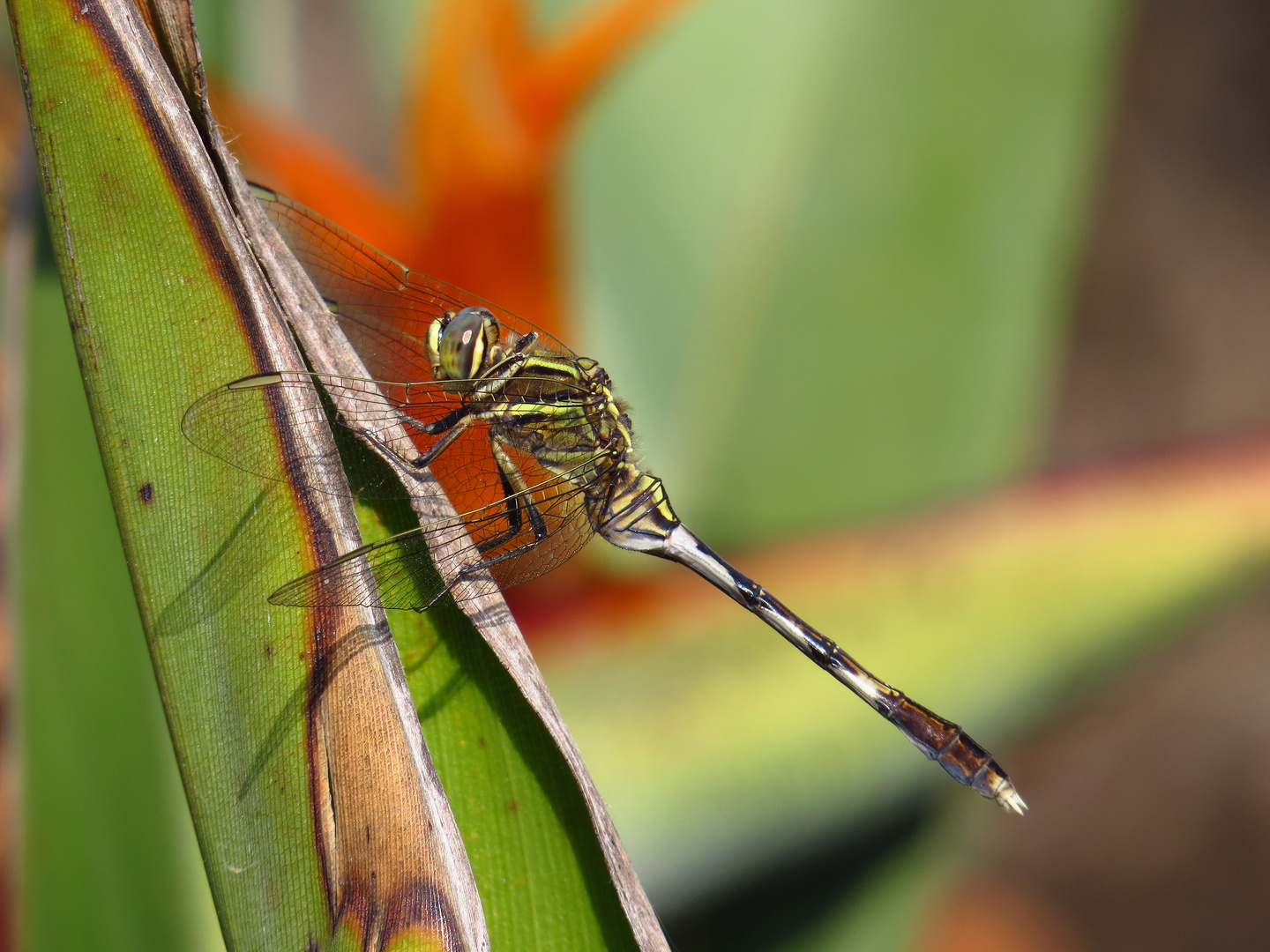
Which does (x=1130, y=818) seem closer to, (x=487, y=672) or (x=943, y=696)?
(x=943, y=696)

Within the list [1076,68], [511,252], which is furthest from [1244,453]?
[511,252]

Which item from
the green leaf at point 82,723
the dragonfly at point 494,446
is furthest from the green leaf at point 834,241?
the green leaf at point 82,723

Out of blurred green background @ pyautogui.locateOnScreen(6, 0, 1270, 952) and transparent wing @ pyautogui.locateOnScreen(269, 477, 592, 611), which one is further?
blurred green background @ pyautogui.locateOnScreen(6, 0, 1270, 952)

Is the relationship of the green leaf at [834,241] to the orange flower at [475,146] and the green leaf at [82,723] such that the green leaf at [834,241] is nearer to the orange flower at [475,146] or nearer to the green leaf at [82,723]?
the orange flower at [475,146]

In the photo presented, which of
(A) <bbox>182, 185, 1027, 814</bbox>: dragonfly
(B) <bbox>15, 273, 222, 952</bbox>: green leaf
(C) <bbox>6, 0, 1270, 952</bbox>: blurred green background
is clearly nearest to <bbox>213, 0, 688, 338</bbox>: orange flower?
(C) <bbox>6, 0, 1270, 952</bbox>: blurred green background

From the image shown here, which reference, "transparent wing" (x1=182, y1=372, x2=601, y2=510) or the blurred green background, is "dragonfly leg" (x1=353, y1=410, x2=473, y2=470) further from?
the blurred green background

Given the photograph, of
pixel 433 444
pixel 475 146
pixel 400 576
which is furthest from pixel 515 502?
pixel 475 146

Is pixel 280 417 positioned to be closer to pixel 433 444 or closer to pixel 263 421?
pixel 263 421
